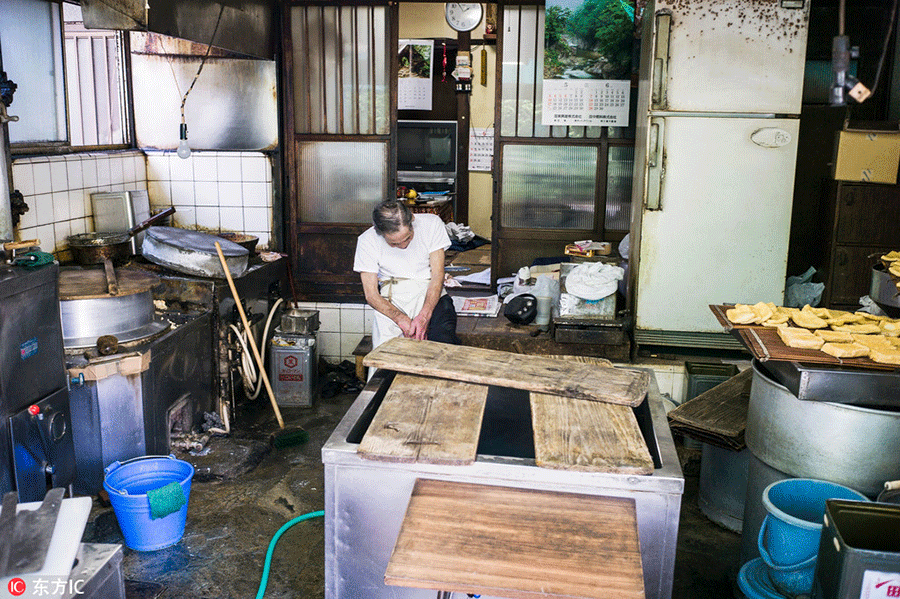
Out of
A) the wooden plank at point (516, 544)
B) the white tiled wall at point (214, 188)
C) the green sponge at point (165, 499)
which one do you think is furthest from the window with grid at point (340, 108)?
the wooden plank at point (516, 544)

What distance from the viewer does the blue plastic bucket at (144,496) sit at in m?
3.59

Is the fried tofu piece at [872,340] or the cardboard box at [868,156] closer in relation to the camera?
the fried tofu piece at [872,340]

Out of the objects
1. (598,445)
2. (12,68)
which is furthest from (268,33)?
(598,445)

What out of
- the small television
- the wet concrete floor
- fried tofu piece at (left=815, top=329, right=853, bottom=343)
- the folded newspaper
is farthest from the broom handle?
the small television

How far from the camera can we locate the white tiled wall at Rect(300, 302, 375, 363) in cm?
638

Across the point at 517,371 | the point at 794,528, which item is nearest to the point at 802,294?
the point at 794,528

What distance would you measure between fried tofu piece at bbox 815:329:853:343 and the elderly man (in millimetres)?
2194

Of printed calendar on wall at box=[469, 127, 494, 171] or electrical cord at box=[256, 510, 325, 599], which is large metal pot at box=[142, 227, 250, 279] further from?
printed calendar on wall at box=[469, 127, 494, 171]

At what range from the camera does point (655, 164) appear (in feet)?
16.2

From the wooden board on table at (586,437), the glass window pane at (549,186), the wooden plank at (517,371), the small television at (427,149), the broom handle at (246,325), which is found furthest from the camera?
the small television at (427,149)

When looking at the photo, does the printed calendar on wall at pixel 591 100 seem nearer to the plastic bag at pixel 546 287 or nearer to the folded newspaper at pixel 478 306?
the plastic bag at pixel 546 287

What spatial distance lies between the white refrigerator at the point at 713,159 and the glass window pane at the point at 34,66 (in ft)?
12.6

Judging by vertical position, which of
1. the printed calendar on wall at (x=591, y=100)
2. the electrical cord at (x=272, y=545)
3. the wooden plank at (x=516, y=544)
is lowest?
the electrical cord at (x=272, y=545)

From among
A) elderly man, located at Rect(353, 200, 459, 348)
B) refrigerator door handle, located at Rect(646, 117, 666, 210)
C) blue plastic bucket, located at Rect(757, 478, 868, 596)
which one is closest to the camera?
blue plastic bucket, located at Rect(757, 478, 868, 596)
